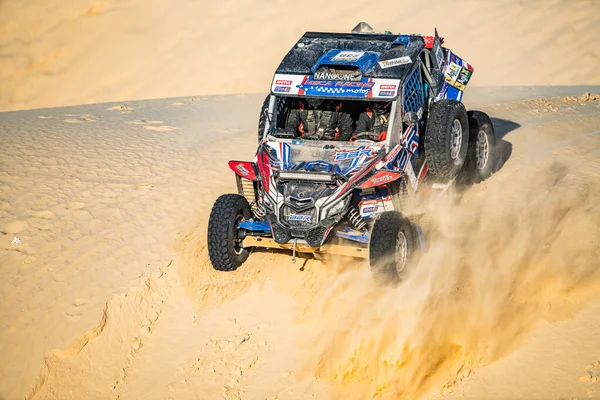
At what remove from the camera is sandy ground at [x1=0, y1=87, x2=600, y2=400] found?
6590 millimetres

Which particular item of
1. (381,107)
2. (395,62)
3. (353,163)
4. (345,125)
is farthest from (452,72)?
(353,163)

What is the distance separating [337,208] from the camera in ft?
23.4

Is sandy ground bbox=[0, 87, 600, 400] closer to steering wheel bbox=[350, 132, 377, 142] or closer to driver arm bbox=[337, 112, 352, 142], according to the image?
steering wheel bbox=[350, 132, 377, 142]

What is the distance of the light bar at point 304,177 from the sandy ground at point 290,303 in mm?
1116

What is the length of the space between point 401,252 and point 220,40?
1443 cm

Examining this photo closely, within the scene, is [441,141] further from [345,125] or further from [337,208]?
[337,208]

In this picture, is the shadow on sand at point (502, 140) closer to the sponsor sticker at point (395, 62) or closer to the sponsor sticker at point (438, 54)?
the sponsor sticker at point (438, 54)

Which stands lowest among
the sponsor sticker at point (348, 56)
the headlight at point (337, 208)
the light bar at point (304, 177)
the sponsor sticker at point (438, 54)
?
the headlight at point (337, 208)

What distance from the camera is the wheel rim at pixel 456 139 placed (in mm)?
8555

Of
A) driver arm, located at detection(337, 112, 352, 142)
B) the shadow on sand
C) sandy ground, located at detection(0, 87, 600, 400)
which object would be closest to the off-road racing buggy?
driver arm, located at detection(337, 112, 352, 142)

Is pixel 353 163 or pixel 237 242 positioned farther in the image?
pixel 237 242

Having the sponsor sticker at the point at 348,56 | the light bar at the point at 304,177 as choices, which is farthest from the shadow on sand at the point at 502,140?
the light bar at the point at 304,177

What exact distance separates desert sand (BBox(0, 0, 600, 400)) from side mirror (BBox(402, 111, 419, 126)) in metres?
1.25

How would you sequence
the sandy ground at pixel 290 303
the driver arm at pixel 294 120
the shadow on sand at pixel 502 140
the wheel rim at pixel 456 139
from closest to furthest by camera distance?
1. the sandy ground at pixel 290 303
2. the wheel rim at pixel 456 139
3. the driver arm at pixel 294 120
4. the shadow on sand at pixel 502 140
